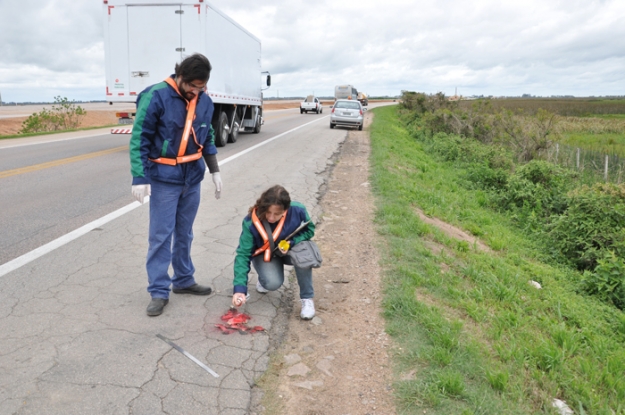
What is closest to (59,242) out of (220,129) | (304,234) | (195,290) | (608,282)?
(195,290)

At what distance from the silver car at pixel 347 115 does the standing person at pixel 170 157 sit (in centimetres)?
1987

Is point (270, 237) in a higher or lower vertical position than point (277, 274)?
higher

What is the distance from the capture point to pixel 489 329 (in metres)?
4.14

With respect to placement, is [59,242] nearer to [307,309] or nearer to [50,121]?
[307,309]

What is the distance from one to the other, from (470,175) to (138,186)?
10733mm

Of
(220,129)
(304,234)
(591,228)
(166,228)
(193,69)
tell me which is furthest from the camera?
(220,129)

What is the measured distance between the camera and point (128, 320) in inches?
149

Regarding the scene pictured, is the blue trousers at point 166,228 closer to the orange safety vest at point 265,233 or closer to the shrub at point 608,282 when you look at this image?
the orange safety vest at point 265,233

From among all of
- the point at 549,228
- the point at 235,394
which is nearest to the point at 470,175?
the point at 549,228

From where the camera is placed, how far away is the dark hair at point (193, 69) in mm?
3520

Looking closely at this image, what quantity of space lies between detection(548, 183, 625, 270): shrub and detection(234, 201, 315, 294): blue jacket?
5.18 m

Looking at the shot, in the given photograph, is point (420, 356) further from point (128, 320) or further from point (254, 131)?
point (254, 131)

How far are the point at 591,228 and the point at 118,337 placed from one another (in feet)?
23.4

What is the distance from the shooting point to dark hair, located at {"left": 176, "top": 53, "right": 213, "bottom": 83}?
3.52 m
